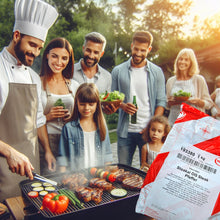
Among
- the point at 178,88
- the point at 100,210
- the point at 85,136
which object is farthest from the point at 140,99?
the point at 100,210

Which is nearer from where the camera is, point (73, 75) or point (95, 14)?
point (73, 75)

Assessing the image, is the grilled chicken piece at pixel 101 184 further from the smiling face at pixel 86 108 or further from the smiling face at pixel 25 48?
the smiling face at pixel 25 48

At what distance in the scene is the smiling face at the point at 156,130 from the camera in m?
3.04

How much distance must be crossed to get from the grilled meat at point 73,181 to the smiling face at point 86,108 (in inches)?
34.6

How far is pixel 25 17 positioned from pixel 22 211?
1742mm

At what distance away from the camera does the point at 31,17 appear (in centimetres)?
224

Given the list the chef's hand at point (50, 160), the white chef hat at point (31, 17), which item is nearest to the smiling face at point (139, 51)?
the white chef hat at point (31, 17)

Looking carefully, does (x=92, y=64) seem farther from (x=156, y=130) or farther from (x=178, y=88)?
(x=178, y=88)

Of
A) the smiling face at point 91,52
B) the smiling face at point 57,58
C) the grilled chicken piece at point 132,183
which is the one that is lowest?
the grilled chicken piece at point 132,183

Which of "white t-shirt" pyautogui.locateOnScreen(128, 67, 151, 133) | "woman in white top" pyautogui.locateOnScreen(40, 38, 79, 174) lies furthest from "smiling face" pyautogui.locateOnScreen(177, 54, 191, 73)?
"woman in white top" pyautogui.locateOnScreen(40, 38, 79, 174)

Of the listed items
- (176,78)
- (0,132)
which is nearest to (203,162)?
(0,132)

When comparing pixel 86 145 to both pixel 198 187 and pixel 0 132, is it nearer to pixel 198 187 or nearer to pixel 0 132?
pixel 0 132

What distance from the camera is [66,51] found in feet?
8.52

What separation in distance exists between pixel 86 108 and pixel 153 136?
40.5 inches
